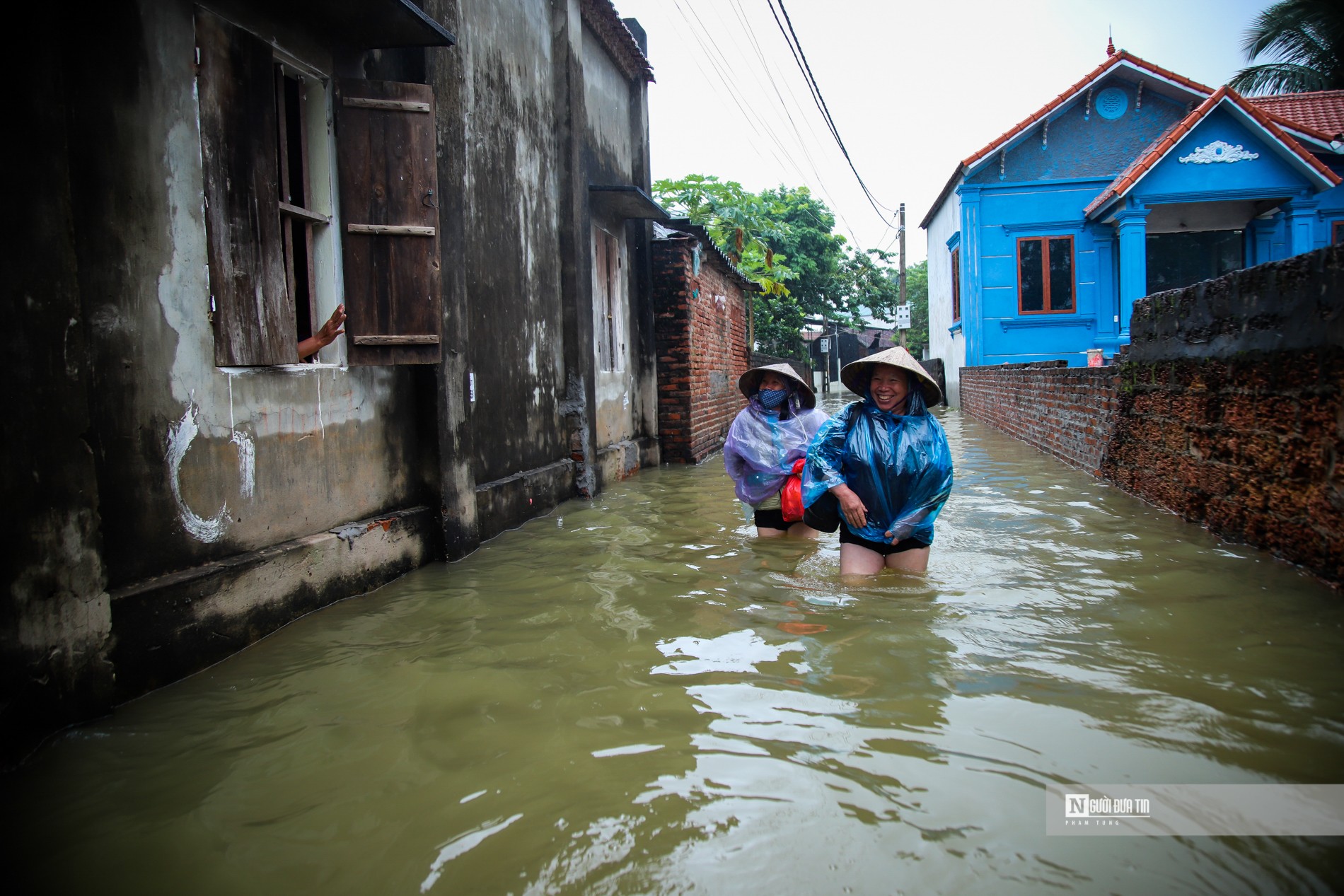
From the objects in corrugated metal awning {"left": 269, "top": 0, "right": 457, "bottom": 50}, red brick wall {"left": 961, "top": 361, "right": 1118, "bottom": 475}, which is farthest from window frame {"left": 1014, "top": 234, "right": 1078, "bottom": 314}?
corrugated metal awning {"left": 269, "top": 0, "right": 457, "bottom": 50}

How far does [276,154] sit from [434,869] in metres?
3.70

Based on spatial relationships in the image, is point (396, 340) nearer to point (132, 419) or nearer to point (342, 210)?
point (342, 210)

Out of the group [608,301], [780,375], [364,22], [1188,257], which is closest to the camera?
[364,22]

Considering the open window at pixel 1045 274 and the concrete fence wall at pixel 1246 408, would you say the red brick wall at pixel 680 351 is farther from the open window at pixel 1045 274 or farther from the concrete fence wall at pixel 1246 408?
the open window at pixel 1045 274

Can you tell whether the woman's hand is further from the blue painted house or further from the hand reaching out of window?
the blue painted house

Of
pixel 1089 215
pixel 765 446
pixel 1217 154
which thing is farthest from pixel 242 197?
pixel 1089 215

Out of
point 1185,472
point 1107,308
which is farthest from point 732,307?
point 1185,472

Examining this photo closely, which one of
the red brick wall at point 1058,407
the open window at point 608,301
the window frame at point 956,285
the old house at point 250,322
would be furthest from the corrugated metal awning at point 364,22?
the window frame at point 956,285

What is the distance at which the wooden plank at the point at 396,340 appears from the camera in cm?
475

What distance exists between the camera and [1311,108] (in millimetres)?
18438

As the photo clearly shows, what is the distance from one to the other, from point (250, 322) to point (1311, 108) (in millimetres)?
22543

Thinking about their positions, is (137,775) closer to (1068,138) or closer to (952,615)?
(952,615)

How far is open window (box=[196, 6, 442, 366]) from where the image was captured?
4.09 metres

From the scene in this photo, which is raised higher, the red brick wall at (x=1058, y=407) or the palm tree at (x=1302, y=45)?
the palm tree at (x=1302, y=45)
